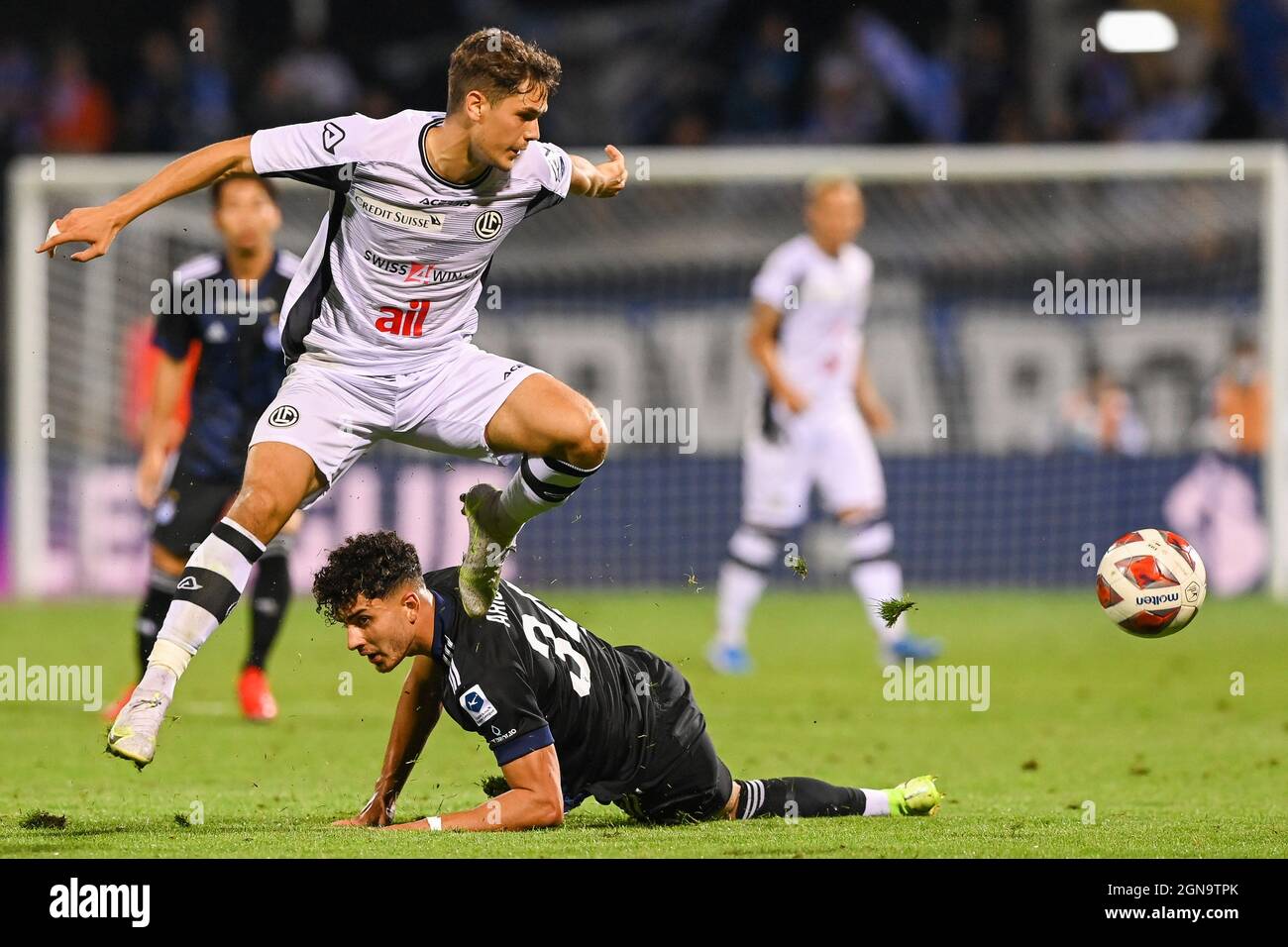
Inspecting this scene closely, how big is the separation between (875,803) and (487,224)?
2.30 m

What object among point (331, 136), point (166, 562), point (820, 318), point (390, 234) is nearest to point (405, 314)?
point (390, 234)

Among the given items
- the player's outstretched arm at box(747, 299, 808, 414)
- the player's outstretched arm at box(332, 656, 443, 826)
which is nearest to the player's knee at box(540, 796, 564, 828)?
the player's outstretched arm at box(332, 656, 443, 826)

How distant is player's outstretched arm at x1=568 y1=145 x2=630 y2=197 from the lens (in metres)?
6.29

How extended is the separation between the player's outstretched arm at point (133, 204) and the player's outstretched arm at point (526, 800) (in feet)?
6.46

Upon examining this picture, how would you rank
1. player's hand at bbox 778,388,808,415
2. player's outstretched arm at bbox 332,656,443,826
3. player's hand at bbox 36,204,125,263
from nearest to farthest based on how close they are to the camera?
1. player's hand at bbox 36,204,125,263
2. player's outstretched arm at bbox 332,656,443,826
3. player's hand at bbox 778,388,808,415

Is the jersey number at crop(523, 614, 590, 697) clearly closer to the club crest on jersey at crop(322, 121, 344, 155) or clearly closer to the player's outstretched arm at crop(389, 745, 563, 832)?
the player's outstretched arm at crop(389, 745, 563, 832)

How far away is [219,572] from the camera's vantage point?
563cm

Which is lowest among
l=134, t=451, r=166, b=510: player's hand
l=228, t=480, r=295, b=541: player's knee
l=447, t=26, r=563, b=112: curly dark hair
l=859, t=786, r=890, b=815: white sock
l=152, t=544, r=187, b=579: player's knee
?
l=859, t=786, r=890, b=815: white sock

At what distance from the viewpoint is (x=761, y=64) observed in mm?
18062

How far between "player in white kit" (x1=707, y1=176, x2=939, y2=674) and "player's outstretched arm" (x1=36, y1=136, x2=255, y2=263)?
18.2ft

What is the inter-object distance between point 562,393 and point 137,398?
927 cm

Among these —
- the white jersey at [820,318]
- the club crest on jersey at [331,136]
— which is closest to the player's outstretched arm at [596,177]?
the club crest on jersey at [331,136]
